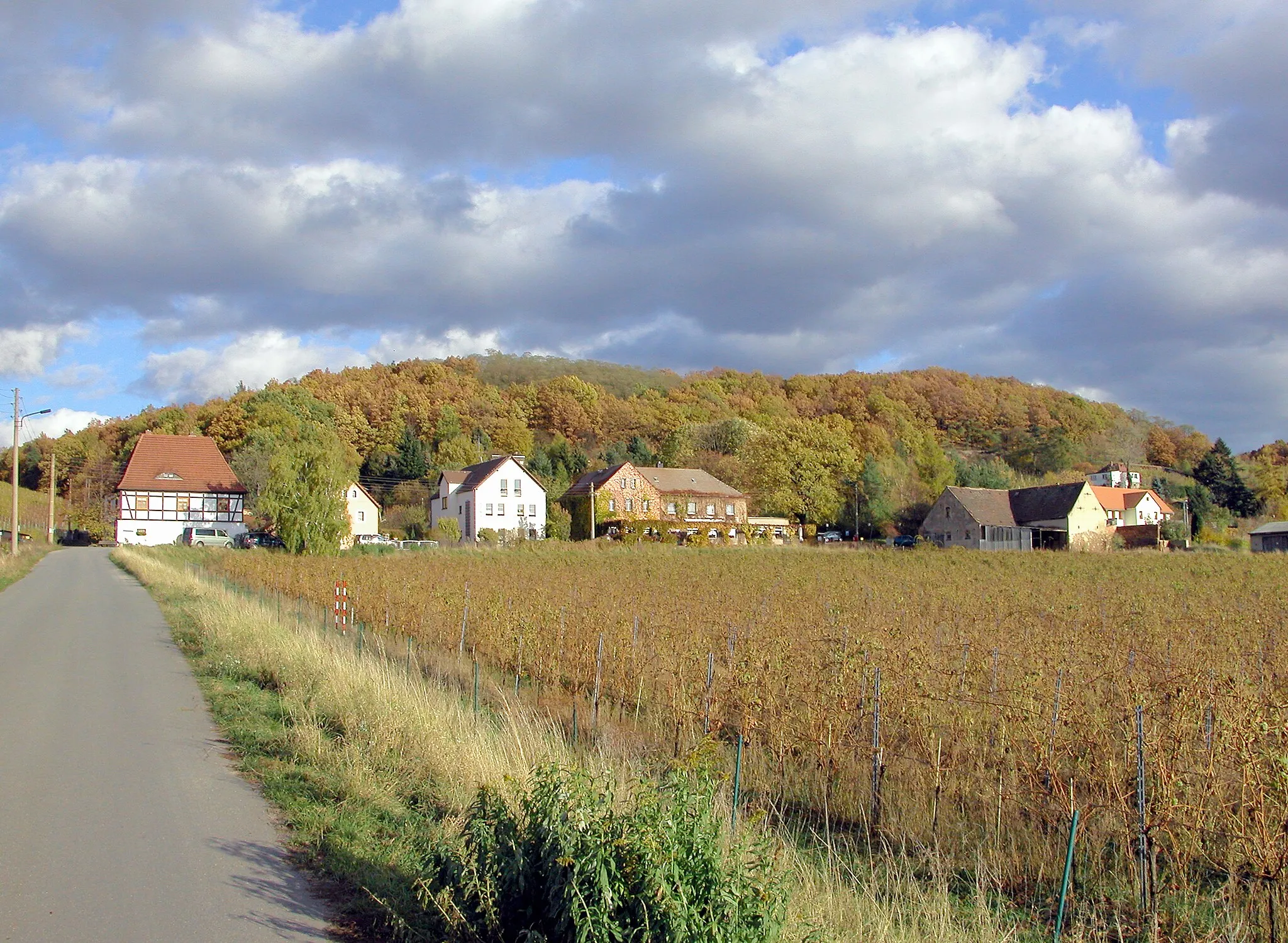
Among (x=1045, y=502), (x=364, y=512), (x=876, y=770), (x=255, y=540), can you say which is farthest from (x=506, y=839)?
(x=1045, y=502)

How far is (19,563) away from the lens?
41.3m

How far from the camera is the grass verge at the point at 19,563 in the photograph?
33981 millimetres

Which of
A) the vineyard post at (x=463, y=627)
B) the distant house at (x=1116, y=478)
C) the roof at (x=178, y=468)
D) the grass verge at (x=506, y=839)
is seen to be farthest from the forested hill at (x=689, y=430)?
the grass verge at (x=506, y=839)

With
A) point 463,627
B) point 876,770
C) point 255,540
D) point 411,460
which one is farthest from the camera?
point 411,460

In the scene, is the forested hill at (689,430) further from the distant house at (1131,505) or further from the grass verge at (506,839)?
A: the grass verge at (506,839)

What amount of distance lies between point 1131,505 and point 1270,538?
1297 cm

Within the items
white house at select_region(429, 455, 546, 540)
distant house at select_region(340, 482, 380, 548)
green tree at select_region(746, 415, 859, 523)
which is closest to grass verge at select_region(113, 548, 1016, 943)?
white house at select_region(429, 455, 546, 540)

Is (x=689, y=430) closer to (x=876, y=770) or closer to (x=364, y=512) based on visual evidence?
(x=364, y=512)

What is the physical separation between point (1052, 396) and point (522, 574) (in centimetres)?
11676

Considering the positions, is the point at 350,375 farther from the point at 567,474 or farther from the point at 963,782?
the point at 963,782

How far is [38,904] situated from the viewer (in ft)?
17.0

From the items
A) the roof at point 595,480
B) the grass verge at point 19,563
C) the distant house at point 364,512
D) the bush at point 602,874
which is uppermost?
the roof at point 595,480

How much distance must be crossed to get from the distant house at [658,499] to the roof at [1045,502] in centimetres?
2192

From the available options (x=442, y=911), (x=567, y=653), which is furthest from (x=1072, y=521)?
(x=442, y=911)
